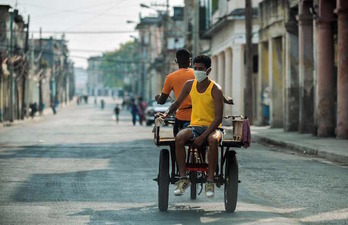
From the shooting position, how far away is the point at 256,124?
4581 centimetres

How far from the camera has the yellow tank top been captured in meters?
10.8

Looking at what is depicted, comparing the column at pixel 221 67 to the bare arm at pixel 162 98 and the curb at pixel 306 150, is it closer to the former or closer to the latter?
the curb at pixel 306 150

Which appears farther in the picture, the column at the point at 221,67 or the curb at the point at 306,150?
the column at the point at 221,67

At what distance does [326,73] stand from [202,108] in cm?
1978

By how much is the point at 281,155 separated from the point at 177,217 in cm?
1211

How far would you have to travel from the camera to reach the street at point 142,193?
10.4 m

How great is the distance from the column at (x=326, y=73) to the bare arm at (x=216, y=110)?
19522mm

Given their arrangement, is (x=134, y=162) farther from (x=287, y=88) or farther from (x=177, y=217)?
(x=287, y=88)

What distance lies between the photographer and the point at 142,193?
12977 mm

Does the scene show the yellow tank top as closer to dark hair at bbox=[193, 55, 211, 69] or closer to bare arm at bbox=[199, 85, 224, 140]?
bare arm at bbox=[199, 85, 224, 140]

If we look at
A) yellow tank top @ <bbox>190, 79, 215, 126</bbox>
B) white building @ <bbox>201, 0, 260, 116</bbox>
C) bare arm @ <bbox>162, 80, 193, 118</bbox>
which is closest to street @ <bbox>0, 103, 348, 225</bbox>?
yellow tank top @ <bbox>190, 79, 215, 126</bbox>

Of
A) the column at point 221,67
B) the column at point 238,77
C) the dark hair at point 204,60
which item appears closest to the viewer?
the dark hair at point 204,60

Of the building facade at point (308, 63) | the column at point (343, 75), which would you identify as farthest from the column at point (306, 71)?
the column at point (343, 75)

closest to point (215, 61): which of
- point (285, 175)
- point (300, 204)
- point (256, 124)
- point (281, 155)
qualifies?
point (256, 124)
